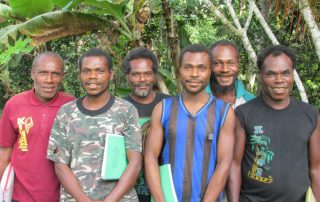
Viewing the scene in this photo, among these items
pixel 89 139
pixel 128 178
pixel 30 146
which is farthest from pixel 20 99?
pixel 128 178

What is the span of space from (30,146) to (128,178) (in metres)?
0.86

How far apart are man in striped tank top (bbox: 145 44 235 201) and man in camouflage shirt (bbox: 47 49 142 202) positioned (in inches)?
6.0

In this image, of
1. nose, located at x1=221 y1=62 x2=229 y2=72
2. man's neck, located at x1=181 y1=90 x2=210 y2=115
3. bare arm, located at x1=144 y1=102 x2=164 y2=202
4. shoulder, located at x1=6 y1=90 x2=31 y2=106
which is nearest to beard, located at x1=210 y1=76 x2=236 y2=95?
nose, located at x1=221 y1=62 x2=229 y2=72

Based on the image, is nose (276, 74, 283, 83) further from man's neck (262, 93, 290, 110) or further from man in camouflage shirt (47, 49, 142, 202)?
man in camouflage shirt (47, 49, 142, 202)

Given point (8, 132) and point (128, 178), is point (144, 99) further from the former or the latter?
point (8, 132)

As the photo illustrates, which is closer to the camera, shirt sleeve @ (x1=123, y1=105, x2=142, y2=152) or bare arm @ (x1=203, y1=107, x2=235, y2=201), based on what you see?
bare arm @ (x1=203, y1=107, x2=235, y2=201)

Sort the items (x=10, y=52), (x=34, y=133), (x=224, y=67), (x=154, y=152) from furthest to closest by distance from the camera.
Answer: (x=10, y=52) → (x=224, y=67) → (x=34, y=133) → (x=154, y=152)

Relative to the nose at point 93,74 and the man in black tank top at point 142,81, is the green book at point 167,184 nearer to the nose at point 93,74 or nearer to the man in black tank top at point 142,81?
the man in black tank top at point 142,81

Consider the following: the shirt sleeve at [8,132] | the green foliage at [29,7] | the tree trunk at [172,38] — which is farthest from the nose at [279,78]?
the green foliage at [29,7]

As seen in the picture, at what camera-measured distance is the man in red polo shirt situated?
3.20 m

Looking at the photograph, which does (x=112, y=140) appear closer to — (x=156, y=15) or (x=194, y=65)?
(x=194, y=65)

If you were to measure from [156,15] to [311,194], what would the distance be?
4.54m

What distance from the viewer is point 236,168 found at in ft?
10.1

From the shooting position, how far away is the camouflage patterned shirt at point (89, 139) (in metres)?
2.92
